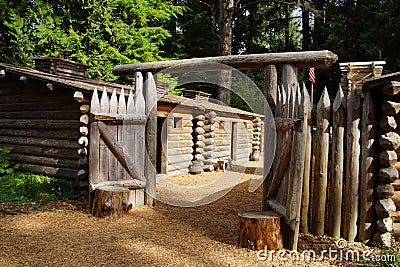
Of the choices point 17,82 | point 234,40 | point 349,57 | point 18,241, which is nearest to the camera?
point 18,241

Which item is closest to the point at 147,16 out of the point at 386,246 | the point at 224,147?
the point at 224,147

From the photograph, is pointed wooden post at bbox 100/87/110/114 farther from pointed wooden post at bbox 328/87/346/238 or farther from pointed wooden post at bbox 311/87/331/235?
pointed wooden post at bbox 328/87/346/238

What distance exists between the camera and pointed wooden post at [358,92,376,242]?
4543 millimetres

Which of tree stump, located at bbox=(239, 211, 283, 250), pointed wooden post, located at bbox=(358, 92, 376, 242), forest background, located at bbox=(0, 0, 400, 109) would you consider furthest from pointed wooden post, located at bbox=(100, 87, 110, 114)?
forest background, located at bbox=(0, 0, 400, 109)

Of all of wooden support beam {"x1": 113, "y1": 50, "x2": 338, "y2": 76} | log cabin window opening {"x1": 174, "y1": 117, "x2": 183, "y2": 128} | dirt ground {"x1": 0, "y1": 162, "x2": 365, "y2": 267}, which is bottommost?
dirt ground {"x1": 0, "y1": 162, "x2": 365, "y2": 267}

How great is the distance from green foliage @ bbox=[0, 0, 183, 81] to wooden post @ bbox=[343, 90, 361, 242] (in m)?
13.3

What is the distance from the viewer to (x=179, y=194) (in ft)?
28.3

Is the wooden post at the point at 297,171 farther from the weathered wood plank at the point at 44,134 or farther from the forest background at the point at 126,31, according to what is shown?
the forest background at the point at 126,31

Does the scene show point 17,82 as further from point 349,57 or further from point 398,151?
point 349,57

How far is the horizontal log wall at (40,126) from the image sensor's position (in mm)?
8664

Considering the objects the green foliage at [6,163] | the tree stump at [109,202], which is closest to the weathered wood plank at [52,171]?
the green foliage at [6,163]

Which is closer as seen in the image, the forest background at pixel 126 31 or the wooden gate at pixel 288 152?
the wooden gate at pixel 288 152

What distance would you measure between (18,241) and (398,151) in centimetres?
539

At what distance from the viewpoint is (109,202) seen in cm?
600
